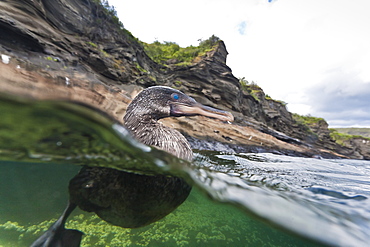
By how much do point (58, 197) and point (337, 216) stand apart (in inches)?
176

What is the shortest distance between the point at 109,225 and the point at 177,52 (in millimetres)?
14522

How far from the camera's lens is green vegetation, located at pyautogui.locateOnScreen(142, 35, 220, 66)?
13711 millimetres

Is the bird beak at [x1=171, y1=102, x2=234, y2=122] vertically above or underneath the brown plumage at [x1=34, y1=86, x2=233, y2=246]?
above

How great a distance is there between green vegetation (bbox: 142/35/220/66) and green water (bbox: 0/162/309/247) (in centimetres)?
1155

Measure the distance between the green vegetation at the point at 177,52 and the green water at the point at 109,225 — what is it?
11.6 m

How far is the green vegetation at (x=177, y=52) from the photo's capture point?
45.0 feet

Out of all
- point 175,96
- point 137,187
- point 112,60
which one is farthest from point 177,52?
point 137,187

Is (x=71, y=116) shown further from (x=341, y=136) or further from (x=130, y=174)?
(x=341, y=136)

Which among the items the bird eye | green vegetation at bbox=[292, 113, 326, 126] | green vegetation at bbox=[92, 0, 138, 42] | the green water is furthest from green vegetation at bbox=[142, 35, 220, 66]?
green vegetation at bbox=[292, 113, 326, 126]

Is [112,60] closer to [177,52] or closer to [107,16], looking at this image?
[107,16]

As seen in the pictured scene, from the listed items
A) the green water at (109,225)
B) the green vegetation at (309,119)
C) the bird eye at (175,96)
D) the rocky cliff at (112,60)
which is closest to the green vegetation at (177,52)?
the rocky cliff at (112,60)

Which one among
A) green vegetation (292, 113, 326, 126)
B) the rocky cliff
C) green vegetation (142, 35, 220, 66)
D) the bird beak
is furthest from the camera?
green vegetation (292, 113, 326, 126)

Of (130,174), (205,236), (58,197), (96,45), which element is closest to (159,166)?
(130,174)

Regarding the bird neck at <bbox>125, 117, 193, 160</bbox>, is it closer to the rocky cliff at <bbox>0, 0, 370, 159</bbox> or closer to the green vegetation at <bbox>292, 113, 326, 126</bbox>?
the rocky cliff at <bbox>0, 0, 370, 159</bbox>
